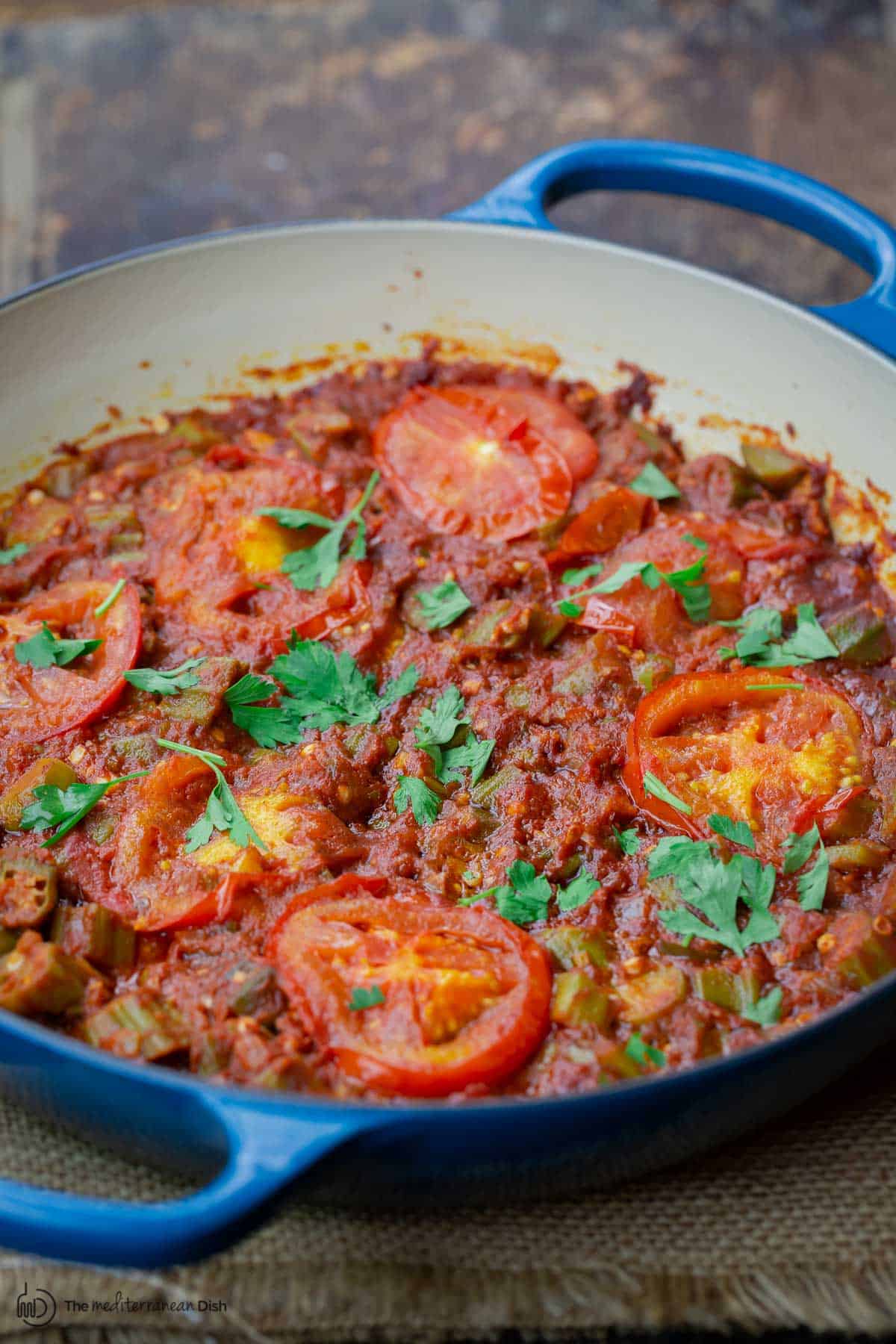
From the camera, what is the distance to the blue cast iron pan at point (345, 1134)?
94.3 inches

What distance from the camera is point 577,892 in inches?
135

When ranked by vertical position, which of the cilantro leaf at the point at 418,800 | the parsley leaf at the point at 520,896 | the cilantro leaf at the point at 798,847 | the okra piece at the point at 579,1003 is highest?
the cilantro leaf at the point at 418,800

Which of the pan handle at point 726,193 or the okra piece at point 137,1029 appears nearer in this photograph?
the okra piece at point 137,1029

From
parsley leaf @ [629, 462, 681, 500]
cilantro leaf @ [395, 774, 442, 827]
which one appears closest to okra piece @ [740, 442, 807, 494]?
parsley leaf @ [629, 462, 681, 500]

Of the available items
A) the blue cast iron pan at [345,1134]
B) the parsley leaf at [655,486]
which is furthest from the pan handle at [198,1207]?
the parsley leaf at [655,486]

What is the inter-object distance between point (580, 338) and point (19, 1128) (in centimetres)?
315

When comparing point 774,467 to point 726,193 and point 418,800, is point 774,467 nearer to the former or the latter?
point 726,193

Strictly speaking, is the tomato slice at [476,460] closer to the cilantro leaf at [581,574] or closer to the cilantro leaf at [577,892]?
the cilantro leaf at [581,574]

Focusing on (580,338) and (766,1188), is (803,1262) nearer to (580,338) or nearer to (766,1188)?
(766,1188)

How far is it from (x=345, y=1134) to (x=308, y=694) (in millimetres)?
1612

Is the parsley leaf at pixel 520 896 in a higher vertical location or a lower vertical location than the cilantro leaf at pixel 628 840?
higher

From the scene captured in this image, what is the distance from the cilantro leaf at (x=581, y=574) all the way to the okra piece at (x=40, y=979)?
190 centimetres

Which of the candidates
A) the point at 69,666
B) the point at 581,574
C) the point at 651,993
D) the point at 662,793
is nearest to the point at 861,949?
the point at 651,993

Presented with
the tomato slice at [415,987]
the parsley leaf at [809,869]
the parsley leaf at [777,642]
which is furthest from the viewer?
the parsley leaf at [777,642]
